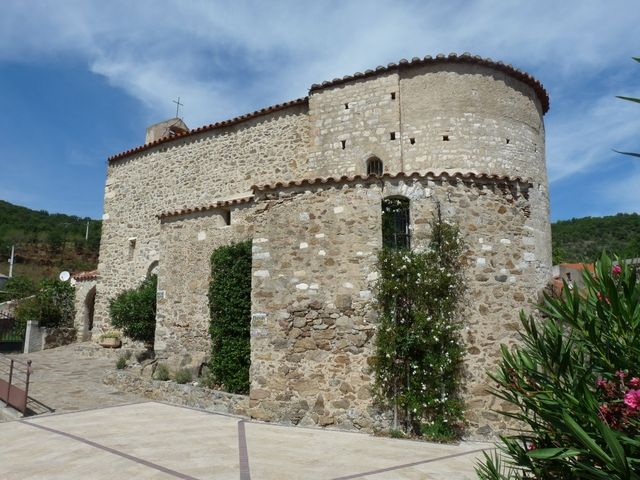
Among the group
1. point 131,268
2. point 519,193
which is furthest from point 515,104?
point 131,268

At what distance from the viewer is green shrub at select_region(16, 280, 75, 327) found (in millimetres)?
20484

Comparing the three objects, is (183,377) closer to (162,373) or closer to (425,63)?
(162,373)

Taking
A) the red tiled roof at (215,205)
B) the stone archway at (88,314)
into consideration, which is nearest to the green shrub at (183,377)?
the red tiled roof at (215,205)

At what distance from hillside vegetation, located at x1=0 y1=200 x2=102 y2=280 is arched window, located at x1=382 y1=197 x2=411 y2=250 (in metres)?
42.1

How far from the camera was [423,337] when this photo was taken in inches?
316

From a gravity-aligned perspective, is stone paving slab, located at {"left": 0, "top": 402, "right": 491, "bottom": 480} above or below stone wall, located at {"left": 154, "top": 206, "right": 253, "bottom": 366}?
below

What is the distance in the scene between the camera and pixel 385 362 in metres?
8.12

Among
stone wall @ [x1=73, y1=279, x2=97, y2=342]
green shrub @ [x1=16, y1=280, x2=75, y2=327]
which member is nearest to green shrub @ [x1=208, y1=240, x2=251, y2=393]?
stone wall @ [x1=73, y1=279, x2=97, y2=342]

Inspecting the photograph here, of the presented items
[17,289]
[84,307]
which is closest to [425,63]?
[84,307]

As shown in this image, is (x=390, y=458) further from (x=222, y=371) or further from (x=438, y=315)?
(x=222, y=371)

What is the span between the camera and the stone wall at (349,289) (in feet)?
27.4

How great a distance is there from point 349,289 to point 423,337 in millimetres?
1567

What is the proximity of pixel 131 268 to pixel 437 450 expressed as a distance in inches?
640

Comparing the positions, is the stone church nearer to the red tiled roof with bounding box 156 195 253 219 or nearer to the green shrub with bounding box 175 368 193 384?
the red tiled roof with bounding box 156 195 253 219
